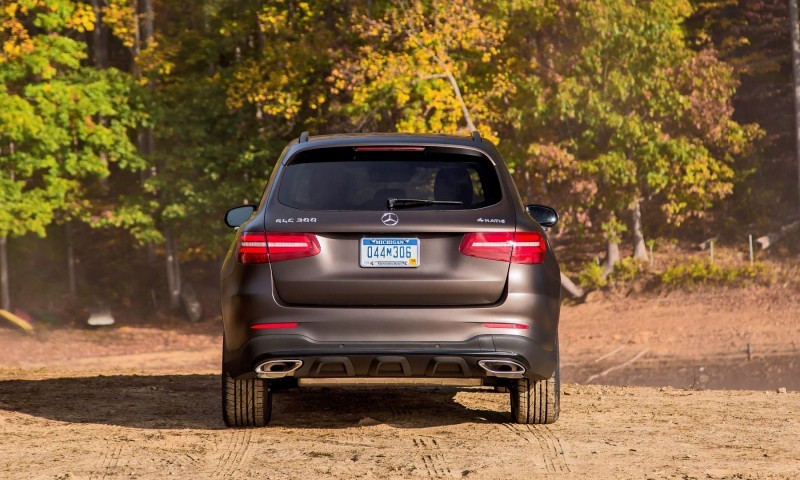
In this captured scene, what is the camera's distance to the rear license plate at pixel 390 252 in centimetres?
757

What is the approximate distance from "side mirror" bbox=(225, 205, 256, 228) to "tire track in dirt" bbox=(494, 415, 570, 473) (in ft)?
7.16

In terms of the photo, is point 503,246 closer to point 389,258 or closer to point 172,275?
point 389,258

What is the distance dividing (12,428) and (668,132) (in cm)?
2550

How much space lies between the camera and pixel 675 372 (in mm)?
23609

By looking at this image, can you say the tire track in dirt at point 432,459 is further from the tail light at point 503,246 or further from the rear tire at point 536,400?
the tail light at point 503,246

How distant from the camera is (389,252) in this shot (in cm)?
759

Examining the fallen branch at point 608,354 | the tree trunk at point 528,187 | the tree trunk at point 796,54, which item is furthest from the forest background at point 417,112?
the fallen branch at point 608,354

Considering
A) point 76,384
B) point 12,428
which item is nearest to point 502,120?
point 76,384

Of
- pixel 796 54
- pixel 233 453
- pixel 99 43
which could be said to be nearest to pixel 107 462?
pixel 233 453

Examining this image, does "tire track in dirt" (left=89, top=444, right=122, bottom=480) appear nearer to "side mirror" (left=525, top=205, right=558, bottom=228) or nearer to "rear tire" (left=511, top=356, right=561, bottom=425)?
"rear tire" (left=511, top=356, right=561, bottom=425)

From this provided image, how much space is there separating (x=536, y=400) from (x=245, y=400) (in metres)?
1.91

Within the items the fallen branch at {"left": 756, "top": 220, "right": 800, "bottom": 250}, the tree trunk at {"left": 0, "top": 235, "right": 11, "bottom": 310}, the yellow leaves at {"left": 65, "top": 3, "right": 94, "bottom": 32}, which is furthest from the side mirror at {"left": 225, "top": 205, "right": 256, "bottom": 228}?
the tree trunk at {"left": 0, "top": 235, "right": 11, "bottom": 310}

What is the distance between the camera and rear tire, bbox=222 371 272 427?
27.5 feet

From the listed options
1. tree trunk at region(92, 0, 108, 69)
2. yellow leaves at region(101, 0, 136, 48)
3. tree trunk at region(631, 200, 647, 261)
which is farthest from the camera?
tree trunk at region(92, 0, 108, 69)
